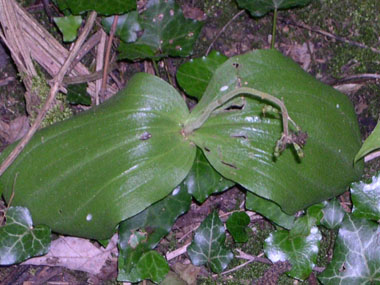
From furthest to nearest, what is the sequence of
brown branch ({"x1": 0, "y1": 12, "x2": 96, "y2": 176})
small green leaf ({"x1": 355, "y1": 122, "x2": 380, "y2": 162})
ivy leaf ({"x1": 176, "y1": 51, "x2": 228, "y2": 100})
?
ivy leaf ({"x1": 176, "y1": 51, "x2": 228, "y2": 100}), brown branch ({"x1": 0, "y1": 12, "x2": 96, "y2": 176}), small green leaf ({"x1": 355, "y1": 122, "x2": 380, "y2": 162})

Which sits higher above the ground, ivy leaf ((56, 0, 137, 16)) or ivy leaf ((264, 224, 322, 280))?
ivy leaf ((56, 0, 137, 16))

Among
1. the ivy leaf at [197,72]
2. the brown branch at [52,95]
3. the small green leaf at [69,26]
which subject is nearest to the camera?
the brown branch at [52,95]

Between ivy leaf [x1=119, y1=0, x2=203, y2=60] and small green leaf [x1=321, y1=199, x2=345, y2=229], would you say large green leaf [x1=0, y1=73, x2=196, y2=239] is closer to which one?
ivy leaf [x1=119, y1=0, x2=203, y2=60]

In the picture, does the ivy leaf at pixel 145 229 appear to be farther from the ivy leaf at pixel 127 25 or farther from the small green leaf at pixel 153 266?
the ivy leaf at pixel 127 25

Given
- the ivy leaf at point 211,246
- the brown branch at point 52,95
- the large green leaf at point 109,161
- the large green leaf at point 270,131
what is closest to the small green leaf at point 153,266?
the ivy leaf at point 211,246

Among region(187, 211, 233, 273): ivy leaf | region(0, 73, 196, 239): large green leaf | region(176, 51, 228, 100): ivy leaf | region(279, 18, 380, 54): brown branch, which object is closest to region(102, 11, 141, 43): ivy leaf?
region(176, 51, 228, 100): ivy leaf

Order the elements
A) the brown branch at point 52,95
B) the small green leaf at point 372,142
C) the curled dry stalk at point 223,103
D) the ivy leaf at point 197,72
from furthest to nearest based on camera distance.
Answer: the ivy leaf at point 197,72 < the brown branch at point 52,95 < the small green leaf at point 372,142 < the curled dry stalk at point 223,103

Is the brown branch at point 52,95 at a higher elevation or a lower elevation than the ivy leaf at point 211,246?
higher
